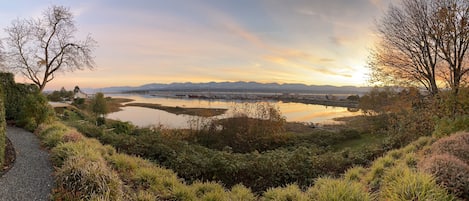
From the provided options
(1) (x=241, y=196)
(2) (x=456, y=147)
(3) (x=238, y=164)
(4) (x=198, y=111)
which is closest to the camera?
(1) (x=241, y=196)

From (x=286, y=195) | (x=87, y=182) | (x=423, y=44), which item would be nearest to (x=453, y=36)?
(x=423, y=44)

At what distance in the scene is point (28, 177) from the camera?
5.55m

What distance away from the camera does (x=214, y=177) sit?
8656 mm

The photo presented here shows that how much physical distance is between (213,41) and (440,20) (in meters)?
13.9

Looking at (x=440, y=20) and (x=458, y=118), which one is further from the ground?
(x=440, y=20)

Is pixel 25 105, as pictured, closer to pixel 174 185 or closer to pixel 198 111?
pixel 174 185

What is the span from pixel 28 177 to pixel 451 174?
8589 millimetres

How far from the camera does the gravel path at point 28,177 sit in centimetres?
478

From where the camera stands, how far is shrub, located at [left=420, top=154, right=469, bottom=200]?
4.49m

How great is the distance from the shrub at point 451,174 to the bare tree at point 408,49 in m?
14.3

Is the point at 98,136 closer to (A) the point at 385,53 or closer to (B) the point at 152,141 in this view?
(B) the point at 152,141

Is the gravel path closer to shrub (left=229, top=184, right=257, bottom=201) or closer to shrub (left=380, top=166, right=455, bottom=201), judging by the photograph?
shrub (left=229, top=184, right=257, bottom=201)

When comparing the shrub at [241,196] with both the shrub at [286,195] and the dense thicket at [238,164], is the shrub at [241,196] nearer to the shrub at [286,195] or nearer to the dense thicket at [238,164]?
the shrub at [286,195]

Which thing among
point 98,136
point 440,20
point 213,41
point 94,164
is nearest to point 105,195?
point 94,164
